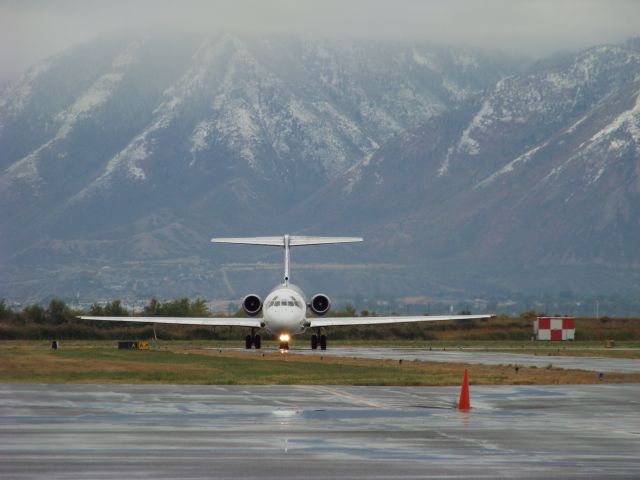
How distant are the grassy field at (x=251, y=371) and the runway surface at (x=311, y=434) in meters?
5.64

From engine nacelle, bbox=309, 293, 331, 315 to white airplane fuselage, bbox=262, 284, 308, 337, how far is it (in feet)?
9.10

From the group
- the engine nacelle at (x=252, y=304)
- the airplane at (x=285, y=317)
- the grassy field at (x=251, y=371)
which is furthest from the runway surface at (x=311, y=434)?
the engine nacelle at (x=252, y=304)

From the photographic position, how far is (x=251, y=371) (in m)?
59.3

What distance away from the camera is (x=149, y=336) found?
11419 centimetres

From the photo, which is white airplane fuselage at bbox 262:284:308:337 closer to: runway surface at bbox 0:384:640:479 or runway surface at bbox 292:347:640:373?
runway surface at bbox 292:347:640:373

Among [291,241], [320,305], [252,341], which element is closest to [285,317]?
[252,341]

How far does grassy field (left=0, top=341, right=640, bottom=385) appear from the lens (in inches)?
2108

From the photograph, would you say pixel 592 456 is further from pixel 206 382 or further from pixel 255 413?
pixel 206 382

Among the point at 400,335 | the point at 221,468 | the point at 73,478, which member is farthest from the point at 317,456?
the point at 400,335

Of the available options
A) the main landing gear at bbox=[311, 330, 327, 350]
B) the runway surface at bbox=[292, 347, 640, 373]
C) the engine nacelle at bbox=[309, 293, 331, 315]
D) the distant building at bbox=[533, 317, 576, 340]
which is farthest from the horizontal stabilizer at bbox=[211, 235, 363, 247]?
the distant building at bbox=[533, 317, 576, 340]

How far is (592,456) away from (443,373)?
2874 centimetres

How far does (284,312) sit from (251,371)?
29.0 metres

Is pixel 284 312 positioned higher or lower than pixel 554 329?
lower

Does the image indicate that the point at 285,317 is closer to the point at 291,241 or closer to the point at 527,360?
the point at 291,241
